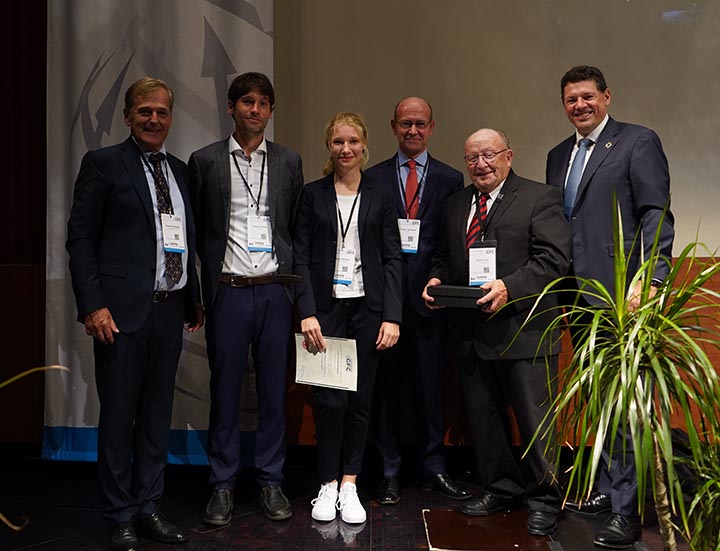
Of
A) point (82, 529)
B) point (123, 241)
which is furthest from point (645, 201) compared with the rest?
point (82, 529)

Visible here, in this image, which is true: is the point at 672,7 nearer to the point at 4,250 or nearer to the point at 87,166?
the point at 87,166

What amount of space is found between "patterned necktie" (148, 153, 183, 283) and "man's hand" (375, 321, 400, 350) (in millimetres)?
861

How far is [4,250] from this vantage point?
4.35 meters

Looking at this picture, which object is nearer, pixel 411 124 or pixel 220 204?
pixel 220 204

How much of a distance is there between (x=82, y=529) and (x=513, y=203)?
2.23 m

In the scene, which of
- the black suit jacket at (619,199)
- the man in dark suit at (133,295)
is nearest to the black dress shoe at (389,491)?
the man in dark suit at (133,295)

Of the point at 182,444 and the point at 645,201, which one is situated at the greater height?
the point at 645,201

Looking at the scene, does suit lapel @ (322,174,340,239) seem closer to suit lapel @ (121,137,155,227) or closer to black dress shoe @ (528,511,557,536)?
suit lapel @ (121,137,155,227)

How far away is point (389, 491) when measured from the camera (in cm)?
334

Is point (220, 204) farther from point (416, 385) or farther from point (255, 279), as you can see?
point (416, 385)

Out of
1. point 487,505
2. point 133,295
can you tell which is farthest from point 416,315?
point 133,295

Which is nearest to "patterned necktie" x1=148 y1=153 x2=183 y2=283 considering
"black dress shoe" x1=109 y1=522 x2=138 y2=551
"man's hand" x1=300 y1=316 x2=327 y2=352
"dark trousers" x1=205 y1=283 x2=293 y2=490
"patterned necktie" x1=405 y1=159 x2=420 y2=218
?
"dark trousers" x1=205 y1=283 x2=293 y2=490

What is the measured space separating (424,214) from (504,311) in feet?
2.13

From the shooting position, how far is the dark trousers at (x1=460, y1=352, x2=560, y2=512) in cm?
297
